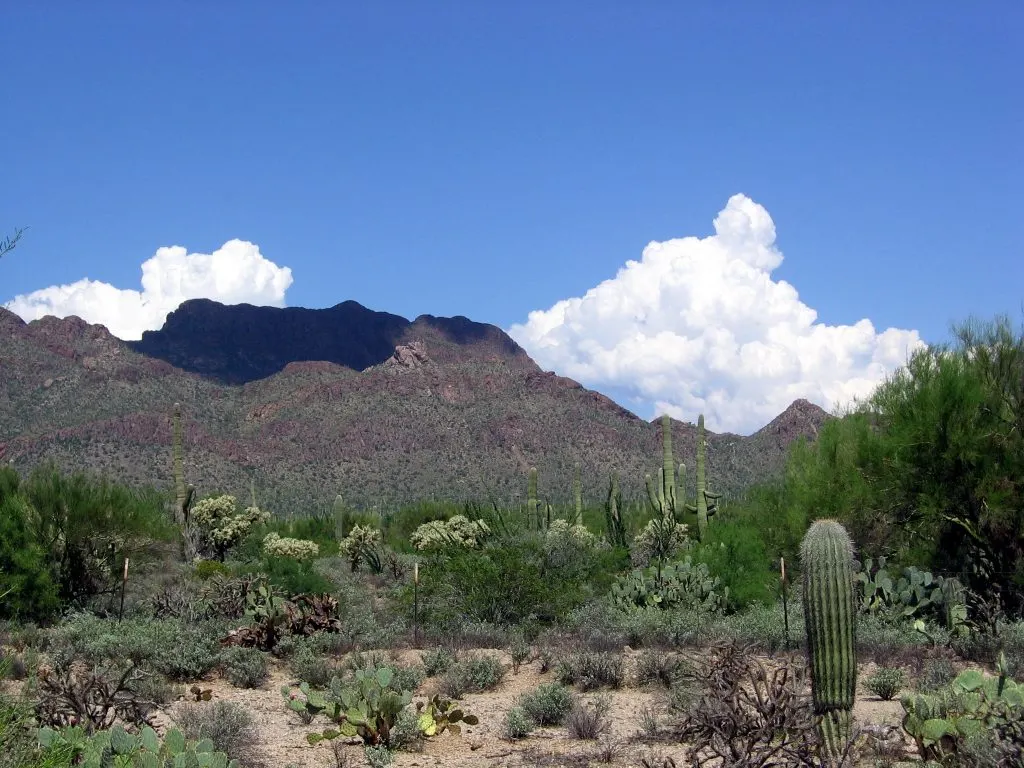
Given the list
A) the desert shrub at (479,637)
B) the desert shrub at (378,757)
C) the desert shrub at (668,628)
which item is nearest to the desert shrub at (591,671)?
the desert shrub at (668,628)

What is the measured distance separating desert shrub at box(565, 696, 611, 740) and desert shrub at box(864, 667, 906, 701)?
10.1 feet

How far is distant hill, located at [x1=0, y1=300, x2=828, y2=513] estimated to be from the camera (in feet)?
200

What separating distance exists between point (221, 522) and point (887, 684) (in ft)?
70.7

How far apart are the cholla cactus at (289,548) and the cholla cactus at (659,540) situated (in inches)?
380

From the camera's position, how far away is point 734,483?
197 feet

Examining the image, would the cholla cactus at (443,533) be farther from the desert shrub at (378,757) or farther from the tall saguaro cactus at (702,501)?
the desert shrub at (378,757)

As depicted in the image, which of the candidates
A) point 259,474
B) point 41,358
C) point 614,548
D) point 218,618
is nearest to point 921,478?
point 614,548

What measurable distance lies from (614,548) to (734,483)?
39.1 m

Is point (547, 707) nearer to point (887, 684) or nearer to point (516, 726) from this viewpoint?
point (516, 726)

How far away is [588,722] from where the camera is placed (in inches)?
373

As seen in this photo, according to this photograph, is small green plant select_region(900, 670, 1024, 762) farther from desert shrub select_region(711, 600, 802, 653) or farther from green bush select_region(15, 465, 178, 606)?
green bush select_region(15, 465, 178, 606)

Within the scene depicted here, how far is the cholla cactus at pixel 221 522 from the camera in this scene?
92.4 ft

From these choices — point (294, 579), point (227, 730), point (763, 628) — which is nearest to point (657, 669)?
point (763, 628)

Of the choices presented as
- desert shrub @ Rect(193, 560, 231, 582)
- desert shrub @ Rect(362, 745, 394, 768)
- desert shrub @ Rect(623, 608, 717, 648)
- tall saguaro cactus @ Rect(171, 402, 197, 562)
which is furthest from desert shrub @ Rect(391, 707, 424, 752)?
tall saguaro cactus @ Rect(171, 402, 197, 562)
